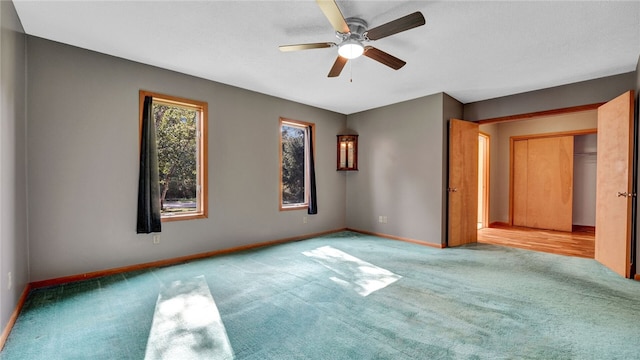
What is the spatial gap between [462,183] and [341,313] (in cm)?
351

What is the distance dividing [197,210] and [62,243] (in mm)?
1454

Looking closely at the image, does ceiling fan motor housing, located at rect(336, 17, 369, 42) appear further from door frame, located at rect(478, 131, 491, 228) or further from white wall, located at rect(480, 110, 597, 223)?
door frame, located at rect(478, 131, 491, 228)

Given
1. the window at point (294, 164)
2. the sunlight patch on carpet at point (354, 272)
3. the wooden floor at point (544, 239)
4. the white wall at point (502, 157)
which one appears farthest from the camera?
the white wall at point (502, 157)

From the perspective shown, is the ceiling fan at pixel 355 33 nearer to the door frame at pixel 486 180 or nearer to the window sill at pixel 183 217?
the window sill at pixel 183 217

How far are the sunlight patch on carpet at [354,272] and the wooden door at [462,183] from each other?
6.13 ft

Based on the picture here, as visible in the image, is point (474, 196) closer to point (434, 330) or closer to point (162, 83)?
point (434, 330)

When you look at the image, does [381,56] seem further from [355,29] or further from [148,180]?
[148,180]

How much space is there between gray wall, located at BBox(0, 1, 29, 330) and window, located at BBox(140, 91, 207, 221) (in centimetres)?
126

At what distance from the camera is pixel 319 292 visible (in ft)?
9.02

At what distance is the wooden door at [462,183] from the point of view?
181 inches

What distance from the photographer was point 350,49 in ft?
8.44

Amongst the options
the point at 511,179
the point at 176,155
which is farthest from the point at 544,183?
the point at 176,155


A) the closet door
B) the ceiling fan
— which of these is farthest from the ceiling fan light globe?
the closet door

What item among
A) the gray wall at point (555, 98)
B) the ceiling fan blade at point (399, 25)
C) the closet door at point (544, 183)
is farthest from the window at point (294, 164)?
the closet door at point (544, 183)
